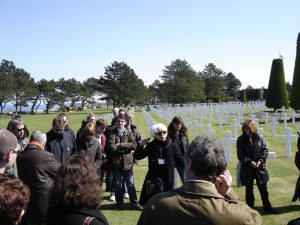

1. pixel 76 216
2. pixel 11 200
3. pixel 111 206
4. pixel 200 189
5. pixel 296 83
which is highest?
pixel 296 83

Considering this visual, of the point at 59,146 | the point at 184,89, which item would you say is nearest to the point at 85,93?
the point at 184,89

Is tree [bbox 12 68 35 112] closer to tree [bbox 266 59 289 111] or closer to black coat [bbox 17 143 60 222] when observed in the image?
tree [bbox 266 59 289 111]

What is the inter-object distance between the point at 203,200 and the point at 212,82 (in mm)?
99726

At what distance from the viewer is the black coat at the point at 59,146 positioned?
7.12 m

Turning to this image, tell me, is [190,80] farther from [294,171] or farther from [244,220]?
[244,220]

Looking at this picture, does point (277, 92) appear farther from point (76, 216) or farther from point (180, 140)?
point (76, 216)

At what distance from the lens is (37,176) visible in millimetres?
4875

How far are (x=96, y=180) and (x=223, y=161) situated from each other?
0.92 meters

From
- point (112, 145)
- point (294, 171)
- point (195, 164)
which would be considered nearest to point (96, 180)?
point (195, 164)

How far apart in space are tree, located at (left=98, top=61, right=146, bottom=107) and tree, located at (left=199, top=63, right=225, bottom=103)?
799 inches

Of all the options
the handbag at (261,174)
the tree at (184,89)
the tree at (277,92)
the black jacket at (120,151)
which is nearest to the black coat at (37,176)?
the black jacket at (120,151)

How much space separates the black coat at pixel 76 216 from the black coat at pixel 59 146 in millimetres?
4356

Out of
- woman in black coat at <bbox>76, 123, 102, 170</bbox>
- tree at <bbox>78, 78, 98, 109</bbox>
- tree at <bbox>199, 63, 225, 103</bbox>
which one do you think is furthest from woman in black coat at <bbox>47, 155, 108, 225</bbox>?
tree at <bbox>78, 78, 98, 109</bbox>

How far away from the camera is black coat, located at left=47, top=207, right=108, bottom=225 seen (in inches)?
109
